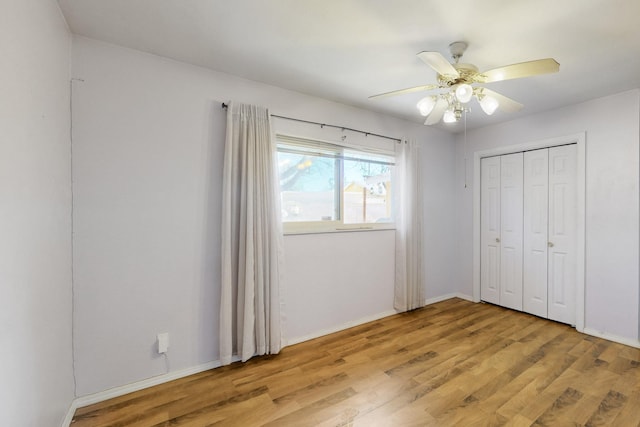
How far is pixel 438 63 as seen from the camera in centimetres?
160

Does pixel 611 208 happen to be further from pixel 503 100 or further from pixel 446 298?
pixel 446 298

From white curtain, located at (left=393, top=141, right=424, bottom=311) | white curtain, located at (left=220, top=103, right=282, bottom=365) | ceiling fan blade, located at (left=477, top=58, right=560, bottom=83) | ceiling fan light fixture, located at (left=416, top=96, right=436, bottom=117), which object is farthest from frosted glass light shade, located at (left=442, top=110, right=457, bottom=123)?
white curtain, located at (left=220, top=103, right=282, bottom=365)

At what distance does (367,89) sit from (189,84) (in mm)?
1562

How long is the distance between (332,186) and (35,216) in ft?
7.49

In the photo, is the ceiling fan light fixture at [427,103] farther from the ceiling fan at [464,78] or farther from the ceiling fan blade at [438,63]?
the ceiling fan blade at [438,63]

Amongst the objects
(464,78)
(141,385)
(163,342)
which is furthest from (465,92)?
(141,385)

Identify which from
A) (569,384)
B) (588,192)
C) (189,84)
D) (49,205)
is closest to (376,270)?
(569,384)

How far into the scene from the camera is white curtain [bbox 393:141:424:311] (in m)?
3.41

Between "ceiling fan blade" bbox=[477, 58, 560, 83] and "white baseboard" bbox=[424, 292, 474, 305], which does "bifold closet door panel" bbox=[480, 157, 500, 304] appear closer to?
"white baseboard" bbox=[424, 292, 474, 305]

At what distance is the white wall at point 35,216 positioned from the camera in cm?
105

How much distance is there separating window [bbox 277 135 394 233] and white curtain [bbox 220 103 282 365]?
29 cm

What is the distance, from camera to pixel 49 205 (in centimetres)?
146

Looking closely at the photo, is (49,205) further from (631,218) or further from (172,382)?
(631,218)

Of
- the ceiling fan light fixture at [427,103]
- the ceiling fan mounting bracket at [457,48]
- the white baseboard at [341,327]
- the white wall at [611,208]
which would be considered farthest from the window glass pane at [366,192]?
the white wall at [611,208]
